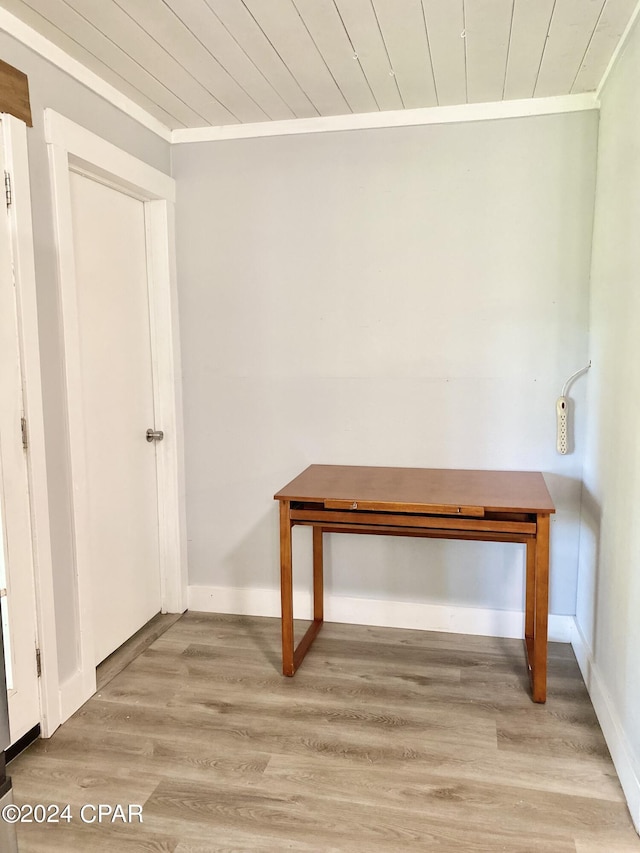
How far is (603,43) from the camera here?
2080mm

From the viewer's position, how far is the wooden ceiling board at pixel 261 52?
1882 millimetres

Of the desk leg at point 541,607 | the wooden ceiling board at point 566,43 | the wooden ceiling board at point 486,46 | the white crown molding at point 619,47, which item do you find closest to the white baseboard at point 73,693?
the desk leg at point 541,607

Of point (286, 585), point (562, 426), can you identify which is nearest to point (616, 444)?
point (562, 426)

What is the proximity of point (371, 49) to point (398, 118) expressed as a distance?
56 centimetres

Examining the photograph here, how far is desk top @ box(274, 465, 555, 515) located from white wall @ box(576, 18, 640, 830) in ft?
0.79

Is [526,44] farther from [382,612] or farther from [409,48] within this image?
[382,612]

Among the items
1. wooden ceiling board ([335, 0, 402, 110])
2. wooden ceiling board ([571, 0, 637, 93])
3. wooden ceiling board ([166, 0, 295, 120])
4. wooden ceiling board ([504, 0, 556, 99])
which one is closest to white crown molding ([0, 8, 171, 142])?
wooden ceiling board ([166, 0, 295, 120])

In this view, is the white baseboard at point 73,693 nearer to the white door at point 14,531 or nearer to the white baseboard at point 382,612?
the white door at point 14,531

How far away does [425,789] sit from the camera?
6.02 feet

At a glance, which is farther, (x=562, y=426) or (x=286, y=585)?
(x=562, y=426)

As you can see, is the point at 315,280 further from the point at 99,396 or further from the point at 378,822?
the point at 378,822

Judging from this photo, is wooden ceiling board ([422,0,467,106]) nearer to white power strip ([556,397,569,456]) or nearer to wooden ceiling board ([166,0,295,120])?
wooden ceiling board ([166,0,295,120])

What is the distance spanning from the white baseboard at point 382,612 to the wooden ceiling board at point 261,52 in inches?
87.4

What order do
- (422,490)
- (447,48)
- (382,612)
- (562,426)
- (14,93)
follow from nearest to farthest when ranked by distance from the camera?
(14,93), (447,48), (422,490), (562,426), (382,612)
